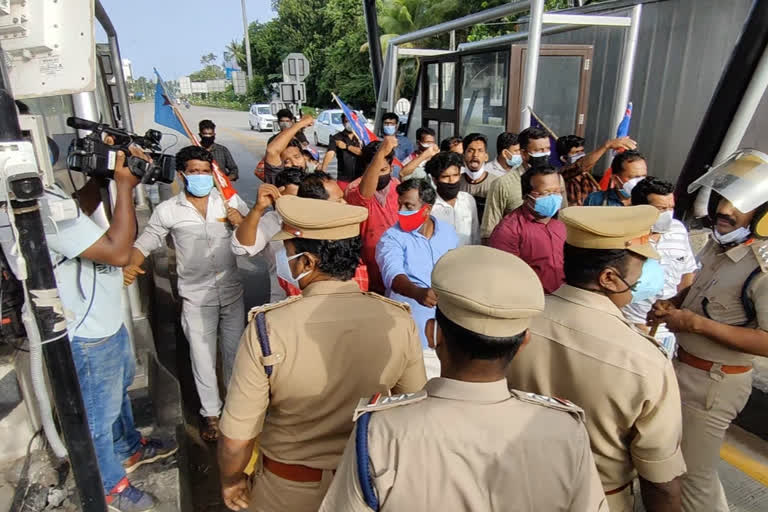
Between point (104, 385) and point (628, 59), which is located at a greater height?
point (628, 59)

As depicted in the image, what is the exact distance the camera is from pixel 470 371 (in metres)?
1.18

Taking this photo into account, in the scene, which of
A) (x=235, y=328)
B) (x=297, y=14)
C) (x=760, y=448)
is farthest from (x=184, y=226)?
(x=297, y=14)

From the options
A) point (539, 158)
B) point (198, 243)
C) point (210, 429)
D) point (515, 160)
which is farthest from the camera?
point (515, 160)

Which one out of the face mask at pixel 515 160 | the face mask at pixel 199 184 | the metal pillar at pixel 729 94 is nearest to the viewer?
the face mask at pixel 199 184

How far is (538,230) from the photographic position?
304 centimetres

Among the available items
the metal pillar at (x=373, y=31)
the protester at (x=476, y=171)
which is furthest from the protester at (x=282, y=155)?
the metal pillar at (x=373, y=31)

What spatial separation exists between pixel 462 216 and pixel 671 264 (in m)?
1.37

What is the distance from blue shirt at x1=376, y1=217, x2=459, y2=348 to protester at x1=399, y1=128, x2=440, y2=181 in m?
1.37

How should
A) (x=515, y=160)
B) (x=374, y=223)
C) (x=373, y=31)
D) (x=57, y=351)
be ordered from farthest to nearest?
(x=373, y=31) → (x=515, y=160) → (x=374, y=223) → (x=57, y=351)

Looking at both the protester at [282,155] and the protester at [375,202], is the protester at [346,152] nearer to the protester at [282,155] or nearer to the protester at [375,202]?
the protester at [282,155]

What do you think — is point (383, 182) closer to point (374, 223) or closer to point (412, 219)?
point (374, 223)

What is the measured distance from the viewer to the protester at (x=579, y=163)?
431 cm

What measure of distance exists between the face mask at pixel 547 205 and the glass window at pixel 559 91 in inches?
153

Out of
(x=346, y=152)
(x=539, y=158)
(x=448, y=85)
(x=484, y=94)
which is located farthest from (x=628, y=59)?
(x=346, y=152)
